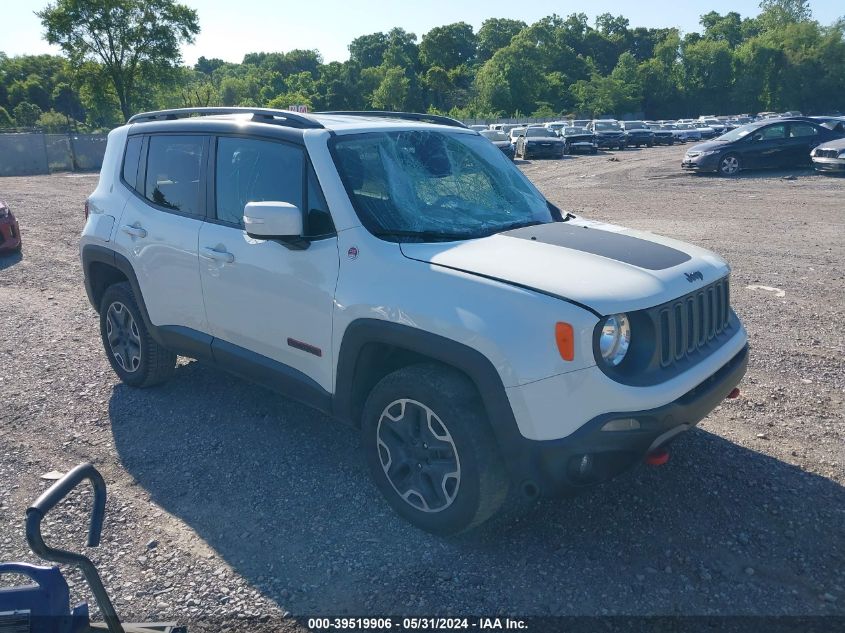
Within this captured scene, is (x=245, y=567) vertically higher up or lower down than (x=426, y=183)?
lower down

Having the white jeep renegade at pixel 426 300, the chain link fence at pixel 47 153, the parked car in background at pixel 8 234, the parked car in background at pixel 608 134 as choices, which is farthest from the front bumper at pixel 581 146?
the white jeep renegade at pixel 426 300

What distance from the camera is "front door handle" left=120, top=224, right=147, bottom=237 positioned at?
16.1ft

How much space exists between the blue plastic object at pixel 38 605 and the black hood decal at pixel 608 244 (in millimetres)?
2604

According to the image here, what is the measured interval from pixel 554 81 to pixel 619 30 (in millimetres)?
57007

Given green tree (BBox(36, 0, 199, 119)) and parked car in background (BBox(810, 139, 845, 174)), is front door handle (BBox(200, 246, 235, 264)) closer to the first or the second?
parked car in background (BBox(810, 139, 845, 174))

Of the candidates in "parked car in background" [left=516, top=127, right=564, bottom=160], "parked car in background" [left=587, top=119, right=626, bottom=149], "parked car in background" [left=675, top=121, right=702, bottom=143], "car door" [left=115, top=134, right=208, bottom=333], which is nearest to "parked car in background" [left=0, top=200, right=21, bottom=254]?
"car door" [left=115, top=134, right=208, bottom=333]

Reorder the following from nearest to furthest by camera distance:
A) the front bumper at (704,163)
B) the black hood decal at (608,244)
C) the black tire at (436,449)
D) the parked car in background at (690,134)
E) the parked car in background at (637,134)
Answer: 1. the black tire at (436,449)
2. the black hood decal at (608,244)
3. the front bumper at (704,163)
4. the parked car in background at (637,134)
5. the parked car in background at (690,134)

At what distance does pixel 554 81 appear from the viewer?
9012cm

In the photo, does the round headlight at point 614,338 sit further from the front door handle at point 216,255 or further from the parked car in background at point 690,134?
the parked car in background at point 690,134

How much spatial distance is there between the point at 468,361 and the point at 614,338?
64 cm

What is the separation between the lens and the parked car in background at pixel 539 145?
104 feet

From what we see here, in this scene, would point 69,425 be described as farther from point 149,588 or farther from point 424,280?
point 424,280

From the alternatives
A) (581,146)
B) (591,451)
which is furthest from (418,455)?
(581,146)

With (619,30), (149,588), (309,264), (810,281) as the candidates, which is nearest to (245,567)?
(149,588)
